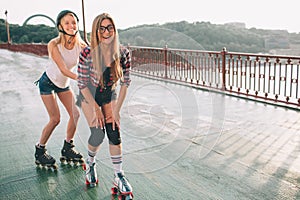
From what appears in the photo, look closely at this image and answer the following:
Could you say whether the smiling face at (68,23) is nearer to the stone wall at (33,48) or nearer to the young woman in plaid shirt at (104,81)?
the young woman in plaid shirt at (104,81)

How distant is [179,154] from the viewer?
11.5 feet

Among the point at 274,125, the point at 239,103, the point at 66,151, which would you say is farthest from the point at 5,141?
the point at 239,103

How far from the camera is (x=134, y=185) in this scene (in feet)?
8.97

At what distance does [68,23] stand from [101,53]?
0.63 m

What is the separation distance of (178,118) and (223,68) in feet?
9.99

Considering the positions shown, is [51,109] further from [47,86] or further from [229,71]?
[229,71]

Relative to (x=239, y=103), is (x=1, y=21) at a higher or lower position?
higher

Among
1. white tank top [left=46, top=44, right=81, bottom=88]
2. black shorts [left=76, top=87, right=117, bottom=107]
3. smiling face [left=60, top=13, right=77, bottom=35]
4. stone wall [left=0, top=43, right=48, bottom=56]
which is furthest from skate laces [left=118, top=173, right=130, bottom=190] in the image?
stone wall [left=0, top=43, right=48, bottom=56]

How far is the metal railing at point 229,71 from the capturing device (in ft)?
20.3

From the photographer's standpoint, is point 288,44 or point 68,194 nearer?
point 68,194

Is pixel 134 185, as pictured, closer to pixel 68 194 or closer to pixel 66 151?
pixel 68 194

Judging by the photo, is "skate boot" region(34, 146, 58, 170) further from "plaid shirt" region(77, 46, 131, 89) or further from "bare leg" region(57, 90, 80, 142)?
"plaid shirt" region(77, 46, 131, 89)

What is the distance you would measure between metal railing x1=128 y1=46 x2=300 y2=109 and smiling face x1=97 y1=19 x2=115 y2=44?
438 cm

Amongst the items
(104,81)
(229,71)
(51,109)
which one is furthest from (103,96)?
(229,71)
